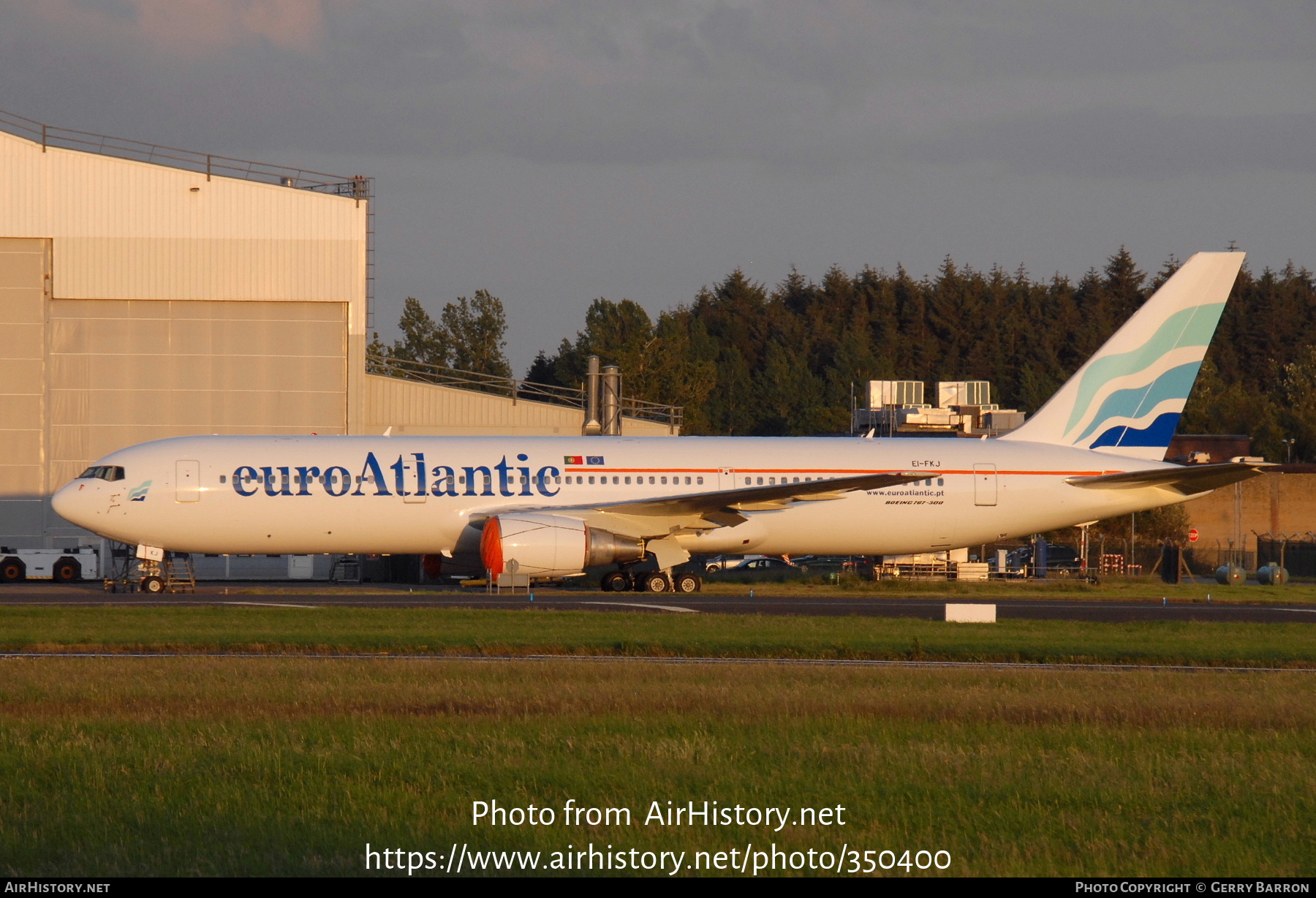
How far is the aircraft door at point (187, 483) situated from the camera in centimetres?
3209

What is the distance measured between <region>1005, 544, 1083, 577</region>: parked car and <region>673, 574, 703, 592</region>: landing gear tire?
14.9 m

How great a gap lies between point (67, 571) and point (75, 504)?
31.0 feet

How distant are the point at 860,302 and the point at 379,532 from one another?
85.8 metres

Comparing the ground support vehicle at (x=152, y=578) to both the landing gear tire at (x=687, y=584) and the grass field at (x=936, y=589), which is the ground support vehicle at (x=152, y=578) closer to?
the grass field at (x=936, y=589)

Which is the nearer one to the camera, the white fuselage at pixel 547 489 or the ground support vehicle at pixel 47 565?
the white fuselage at pixel 547 489

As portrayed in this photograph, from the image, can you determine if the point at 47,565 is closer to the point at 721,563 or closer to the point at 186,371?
the point at 186,371

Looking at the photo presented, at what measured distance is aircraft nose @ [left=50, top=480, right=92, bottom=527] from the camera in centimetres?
3212

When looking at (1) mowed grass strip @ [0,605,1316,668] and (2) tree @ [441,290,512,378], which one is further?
(2) tree @ [441,290,512,378]

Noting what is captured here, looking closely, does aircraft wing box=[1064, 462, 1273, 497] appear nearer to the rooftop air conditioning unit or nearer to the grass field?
the grass field

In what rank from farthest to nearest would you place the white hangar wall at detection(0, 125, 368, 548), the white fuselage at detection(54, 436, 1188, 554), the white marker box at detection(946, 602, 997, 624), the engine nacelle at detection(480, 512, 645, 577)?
the white hangar wall at detection(0, 125, 368, 548) → the white fuselage at detection(54, 436, 1188, 554) → the engine nacelle at detection(480, 512, 645, 577) → the white marker box at detection(946, 602, 997, 624)

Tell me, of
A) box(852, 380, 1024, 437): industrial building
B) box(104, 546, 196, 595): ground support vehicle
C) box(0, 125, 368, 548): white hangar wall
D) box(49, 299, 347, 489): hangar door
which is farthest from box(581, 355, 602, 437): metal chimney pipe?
box(104, 546, 196, 595): ground support vehicle

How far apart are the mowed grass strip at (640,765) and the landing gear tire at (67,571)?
2656 centimetres

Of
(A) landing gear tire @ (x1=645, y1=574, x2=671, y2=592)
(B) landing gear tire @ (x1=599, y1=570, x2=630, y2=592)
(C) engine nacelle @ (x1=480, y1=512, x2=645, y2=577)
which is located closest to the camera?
(C) engine nacelle @ (x1=480, y1=512, x2=645, y2=577)

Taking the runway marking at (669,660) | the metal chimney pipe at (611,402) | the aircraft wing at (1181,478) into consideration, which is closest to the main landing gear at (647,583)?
the aircraft wing at (1181,478)
